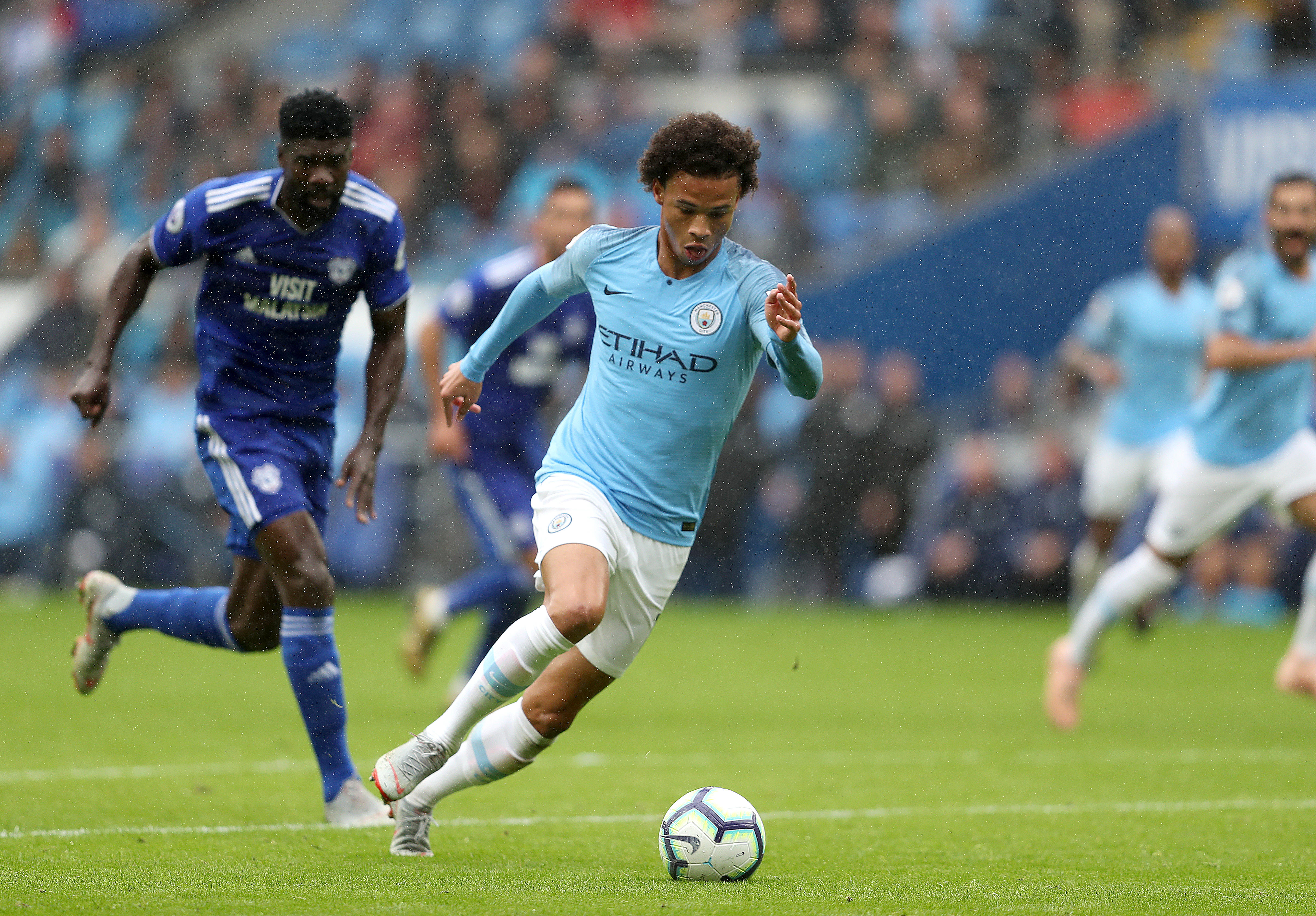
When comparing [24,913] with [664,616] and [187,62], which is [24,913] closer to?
[664,616]

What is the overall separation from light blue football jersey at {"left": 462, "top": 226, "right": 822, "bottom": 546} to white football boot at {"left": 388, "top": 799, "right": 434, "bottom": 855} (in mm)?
1125

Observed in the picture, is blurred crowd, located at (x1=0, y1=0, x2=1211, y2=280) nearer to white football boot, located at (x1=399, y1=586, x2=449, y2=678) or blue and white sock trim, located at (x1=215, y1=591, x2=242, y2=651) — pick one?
white football boot, located at (x1=399, y1=586, x2=449, y2=678)

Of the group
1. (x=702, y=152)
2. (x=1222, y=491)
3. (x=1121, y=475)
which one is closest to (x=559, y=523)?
(x=702, y=152)

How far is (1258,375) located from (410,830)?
5.51 m

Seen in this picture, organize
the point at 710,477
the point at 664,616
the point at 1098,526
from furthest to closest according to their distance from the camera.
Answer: the point at 664,616 → the point at 1098,526 → the point at 710,477

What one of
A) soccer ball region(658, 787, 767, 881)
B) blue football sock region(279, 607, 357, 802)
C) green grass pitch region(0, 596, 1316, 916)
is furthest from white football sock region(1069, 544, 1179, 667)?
blue football sock region(279, 607, 357, 802)

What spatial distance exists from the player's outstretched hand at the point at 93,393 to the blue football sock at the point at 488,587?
3.13m

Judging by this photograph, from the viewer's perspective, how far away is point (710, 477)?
18.0 ft

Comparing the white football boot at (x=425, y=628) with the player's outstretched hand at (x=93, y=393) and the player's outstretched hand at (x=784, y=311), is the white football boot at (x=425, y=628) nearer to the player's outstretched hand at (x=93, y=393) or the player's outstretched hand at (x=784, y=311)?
the player's outstretched hand at (x=93, y=393)

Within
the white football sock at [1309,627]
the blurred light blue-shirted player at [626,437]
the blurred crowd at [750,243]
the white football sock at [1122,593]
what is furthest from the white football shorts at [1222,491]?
the blurred crowd at [750,243]

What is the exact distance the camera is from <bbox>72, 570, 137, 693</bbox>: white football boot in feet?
22.9

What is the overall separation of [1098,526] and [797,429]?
5.04 meters

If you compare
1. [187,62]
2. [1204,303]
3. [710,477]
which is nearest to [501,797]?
[710,477]

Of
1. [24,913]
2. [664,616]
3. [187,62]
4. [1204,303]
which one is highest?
[187,62]
